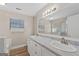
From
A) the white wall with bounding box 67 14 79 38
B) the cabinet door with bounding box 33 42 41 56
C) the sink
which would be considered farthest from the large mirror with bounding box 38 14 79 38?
the cabinet door with bounding box 33 42 41 56

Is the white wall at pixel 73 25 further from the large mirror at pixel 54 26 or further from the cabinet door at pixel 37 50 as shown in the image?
the cabinet door at pixel 37 50

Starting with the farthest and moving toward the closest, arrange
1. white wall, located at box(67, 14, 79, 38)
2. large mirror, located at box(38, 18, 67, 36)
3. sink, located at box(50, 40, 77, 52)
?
1. large mirror, located at box(38, 18, 67, 36)
2. white wall, located at box(67, 14, 79, 38)
3. sink, located at box(50, 40, 77, 52)

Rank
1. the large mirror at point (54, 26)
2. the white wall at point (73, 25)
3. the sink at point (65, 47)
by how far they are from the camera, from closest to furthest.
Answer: the sink at point (65, 47) < the white wall at point (73, 25) < the large mirror at point (54, 26)

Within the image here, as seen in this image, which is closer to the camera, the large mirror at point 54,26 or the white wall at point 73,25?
the white wall at point 73,25

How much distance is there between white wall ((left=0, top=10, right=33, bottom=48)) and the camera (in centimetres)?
113

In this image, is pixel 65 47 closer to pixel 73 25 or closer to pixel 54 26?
pixel 73 25

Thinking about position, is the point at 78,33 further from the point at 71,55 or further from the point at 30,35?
the point at 30,35

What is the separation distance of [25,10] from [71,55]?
0.80 meters

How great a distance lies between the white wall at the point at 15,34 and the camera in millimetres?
1128

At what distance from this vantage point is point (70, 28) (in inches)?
47.9

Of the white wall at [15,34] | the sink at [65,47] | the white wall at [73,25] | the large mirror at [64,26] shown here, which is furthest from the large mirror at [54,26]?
the white wall at [15,34]

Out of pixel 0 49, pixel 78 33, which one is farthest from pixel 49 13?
pixel 0 49

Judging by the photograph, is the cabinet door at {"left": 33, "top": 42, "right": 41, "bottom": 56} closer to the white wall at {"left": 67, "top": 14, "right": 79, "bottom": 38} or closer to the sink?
the sink

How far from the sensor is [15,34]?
3.97 ft
